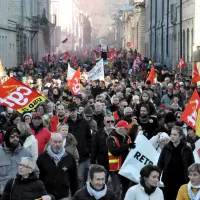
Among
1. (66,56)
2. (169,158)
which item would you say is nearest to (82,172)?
(169,158)

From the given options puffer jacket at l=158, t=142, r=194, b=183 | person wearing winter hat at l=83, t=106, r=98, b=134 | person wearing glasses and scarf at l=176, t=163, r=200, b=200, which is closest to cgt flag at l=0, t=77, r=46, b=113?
person wearing winter hat at l=83, t=106, r=98, b=134

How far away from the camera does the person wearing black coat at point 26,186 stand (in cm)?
831

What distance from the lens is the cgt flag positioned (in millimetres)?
13469

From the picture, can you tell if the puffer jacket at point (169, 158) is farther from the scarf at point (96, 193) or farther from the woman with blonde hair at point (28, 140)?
the scarf at point (96, 193)

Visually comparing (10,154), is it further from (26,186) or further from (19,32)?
(19,32)

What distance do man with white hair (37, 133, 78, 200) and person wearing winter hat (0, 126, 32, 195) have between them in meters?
0.26

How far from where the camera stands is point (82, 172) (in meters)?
12.8

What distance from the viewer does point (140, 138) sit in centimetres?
1096

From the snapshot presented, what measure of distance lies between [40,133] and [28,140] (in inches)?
39.3

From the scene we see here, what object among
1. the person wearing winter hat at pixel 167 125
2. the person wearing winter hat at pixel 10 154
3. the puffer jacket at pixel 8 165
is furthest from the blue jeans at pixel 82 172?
the puffer jacket at pixel 8 165

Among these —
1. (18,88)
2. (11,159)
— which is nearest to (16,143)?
(11,159)

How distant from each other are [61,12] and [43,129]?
11645 centimetres

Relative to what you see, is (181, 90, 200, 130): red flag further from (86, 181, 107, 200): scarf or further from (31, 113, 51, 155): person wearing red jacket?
(86, 181, 107, 200): scarf

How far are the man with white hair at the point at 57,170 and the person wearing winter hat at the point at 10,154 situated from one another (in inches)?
10.2
